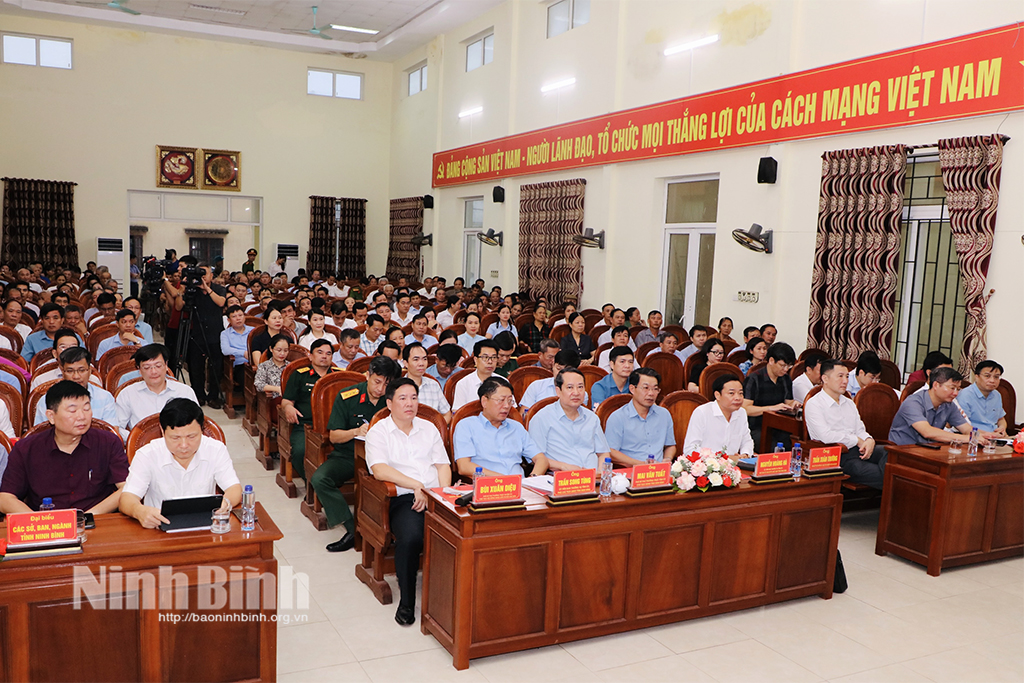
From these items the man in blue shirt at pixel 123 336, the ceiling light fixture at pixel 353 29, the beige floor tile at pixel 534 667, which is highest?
the ceiling light fixture at pixel 353 29

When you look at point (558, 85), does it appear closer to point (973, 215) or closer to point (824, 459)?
point (973, 215)

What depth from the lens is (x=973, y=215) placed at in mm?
6219

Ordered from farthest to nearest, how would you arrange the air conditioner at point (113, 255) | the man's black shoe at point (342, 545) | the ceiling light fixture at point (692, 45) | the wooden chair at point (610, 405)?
the air conditioner at point (113, 255)
the ceiling light fixture at point (692, 45)
the wooden chair at point (610, 405)
the man's black shoe at point (342, 545)

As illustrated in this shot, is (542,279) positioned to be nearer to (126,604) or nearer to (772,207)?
(772,207)

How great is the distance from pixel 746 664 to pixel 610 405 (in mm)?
1710

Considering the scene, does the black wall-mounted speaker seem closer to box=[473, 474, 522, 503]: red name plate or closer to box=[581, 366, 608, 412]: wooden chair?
box=[581, 366, 608, 412]: wooden chair

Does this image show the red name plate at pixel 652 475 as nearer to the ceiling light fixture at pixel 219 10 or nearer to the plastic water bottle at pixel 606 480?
the plastic water bottle at pixel 606 480

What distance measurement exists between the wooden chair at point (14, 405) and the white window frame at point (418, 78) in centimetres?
1306

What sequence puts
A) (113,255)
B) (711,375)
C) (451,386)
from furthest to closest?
1. (113,255)
2. (711,375)
3. (451,386)

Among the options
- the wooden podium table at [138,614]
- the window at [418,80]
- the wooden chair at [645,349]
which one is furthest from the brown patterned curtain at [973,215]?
the window at [418,80]

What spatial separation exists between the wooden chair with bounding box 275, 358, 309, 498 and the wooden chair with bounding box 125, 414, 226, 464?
1.71m

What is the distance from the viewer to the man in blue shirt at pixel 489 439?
12.9 ft

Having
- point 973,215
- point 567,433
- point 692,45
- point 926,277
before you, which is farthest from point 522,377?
point 692,45

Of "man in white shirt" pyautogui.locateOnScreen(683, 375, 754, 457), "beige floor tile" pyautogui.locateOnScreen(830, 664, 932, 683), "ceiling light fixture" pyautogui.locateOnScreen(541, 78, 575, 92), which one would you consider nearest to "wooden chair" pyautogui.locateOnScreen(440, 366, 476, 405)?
"man in white shirt" pyautogui.locateOnScreen(683, 375, 754, 457)
